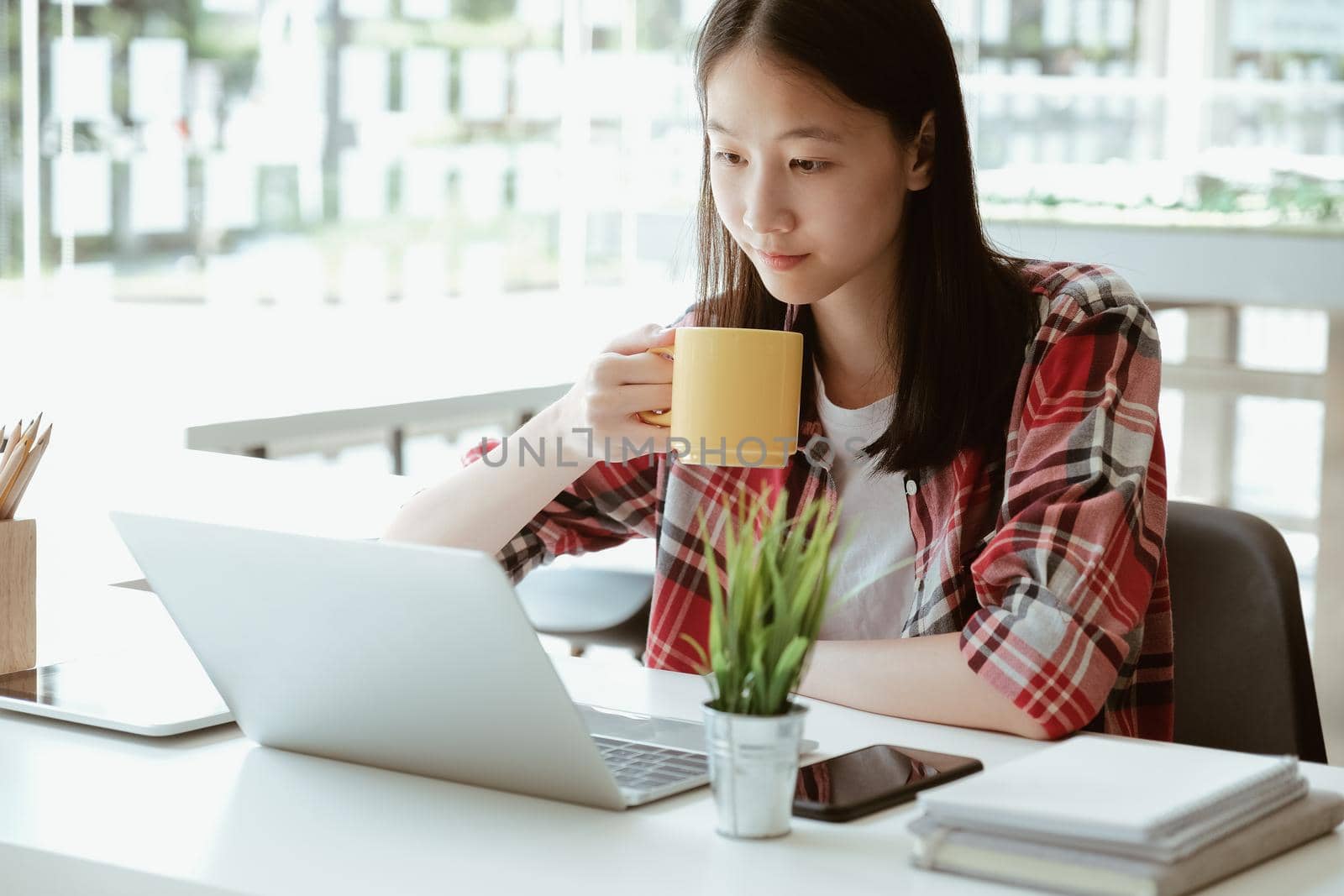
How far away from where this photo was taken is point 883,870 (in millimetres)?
783

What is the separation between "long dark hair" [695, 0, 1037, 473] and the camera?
4.15 ft

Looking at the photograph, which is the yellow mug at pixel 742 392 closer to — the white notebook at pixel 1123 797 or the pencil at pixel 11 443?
the white notebook at pixel 1123 797

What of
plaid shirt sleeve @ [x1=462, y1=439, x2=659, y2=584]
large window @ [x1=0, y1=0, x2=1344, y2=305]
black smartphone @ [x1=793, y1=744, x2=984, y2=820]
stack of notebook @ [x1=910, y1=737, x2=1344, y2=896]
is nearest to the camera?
stack of notebook @ [x1=910, y1=737, x2=1344, y2=896]

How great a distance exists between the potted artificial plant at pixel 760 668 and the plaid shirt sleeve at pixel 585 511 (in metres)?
0.71

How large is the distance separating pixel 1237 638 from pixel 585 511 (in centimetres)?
61

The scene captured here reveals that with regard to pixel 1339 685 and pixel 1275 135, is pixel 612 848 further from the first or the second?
pixel 1275 135

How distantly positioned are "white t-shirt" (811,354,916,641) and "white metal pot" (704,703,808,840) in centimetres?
58

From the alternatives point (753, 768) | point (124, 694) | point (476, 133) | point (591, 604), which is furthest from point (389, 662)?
point (476, 133)

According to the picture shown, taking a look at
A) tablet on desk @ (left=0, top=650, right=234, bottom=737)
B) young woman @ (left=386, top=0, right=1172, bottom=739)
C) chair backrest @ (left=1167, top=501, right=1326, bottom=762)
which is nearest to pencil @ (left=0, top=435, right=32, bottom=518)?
tablet on desk @ (left=0, top=650, right=234, bottom=737)

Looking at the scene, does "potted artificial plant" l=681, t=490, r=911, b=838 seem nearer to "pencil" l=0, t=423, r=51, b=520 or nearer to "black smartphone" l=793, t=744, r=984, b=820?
"black smartphone" l=793, t=744, r=984, b=820

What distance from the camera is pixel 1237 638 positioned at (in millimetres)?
1344

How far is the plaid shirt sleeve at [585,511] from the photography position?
5.04 ft

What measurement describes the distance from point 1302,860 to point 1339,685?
2468mm

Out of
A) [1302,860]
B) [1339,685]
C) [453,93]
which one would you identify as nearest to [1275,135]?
[1339,685]
